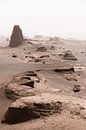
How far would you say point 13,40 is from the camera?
2702cm

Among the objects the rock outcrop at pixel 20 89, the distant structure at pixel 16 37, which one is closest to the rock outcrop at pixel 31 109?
the rock outcrop at pixel 20 89

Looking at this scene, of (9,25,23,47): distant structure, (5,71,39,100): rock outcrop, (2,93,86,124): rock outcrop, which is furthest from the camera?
(9,25,23,47): distant structure

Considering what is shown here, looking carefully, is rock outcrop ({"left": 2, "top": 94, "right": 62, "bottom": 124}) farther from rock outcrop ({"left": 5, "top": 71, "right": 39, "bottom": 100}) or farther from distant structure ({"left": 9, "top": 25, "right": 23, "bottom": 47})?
distant structure ({"left": 9, "top": 25, "right": 23, "bottom": 47})

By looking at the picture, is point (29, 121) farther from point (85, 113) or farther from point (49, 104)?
point (85, 113)

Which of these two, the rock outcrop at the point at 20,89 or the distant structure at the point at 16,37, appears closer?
the rock outcrop at the point at 20,89

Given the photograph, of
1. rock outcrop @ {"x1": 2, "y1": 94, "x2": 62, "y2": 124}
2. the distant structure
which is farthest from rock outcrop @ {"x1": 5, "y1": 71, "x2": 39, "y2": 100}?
the distant structure

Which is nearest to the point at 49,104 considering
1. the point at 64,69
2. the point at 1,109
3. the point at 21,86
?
the point at 1,109

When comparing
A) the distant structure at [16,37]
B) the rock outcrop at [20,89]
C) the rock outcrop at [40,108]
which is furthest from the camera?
the distant structure at [16,37]

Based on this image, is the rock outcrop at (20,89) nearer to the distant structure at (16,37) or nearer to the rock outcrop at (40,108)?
the rock outcrop at (40,108)

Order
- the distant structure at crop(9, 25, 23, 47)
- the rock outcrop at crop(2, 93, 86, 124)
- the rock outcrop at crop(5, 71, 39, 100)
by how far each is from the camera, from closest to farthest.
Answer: the rock outcrop at crop(2, 93, 86, 124)
the rock outcrop at crop(5, 71, 39, 100)
the distant structure at crop(9, 25, 23, 47)

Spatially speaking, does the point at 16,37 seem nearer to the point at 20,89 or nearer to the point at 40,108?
the point at 20,89

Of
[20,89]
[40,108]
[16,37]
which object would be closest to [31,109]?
[40,108]

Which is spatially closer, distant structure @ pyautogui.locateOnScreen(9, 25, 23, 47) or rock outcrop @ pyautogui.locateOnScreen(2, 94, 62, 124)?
rock outcrop @ pyautogui.locateOnScreen(2, 94, 62, 124)

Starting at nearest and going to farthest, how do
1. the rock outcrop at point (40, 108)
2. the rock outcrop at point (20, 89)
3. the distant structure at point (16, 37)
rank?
the rock outcrop at point (40, 108)
the rock outcrop at point (20, 89)
the distant structure at point (16, 37)
